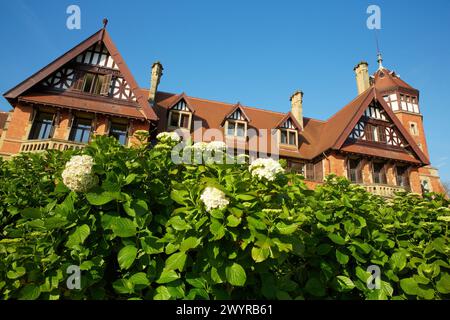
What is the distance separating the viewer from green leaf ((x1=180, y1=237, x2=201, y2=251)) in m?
2.30

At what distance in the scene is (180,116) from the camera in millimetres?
18922

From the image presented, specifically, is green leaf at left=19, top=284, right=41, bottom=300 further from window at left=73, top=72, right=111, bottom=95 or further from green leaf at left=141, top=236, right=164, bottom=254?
window at left=73, top=72, right=111, bottom=95

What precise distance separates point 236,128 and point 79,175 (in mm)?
17598

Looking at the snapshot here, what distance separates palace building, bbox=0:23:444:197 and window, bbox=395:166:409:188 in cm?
6

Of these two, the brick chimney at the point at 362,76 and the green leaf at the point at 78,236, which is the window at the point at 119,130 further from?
the brick chimney at the point at 362,76

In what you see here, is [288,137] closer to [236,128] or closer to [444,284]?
[236,128]

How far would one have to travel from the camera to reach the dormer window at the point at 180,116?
18.9 metres

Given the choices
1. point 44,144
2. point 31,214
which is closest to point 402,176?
point 31,214

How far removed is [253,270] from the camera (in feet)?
8.16

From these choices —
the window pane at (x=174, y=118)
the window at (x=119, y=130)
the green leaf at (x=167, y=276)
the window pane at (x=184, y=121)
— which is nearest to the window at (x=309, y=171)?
the window pane at (x=184, y=121)

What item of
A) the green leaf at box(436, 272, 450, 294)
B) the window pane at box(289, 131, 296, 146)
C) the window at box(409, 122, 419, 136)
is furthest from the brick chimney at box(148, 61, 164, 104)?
the window at box(409, 122, 419, 136)

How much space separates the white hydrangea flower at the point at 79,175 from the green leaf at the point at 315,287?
251 centimetres
